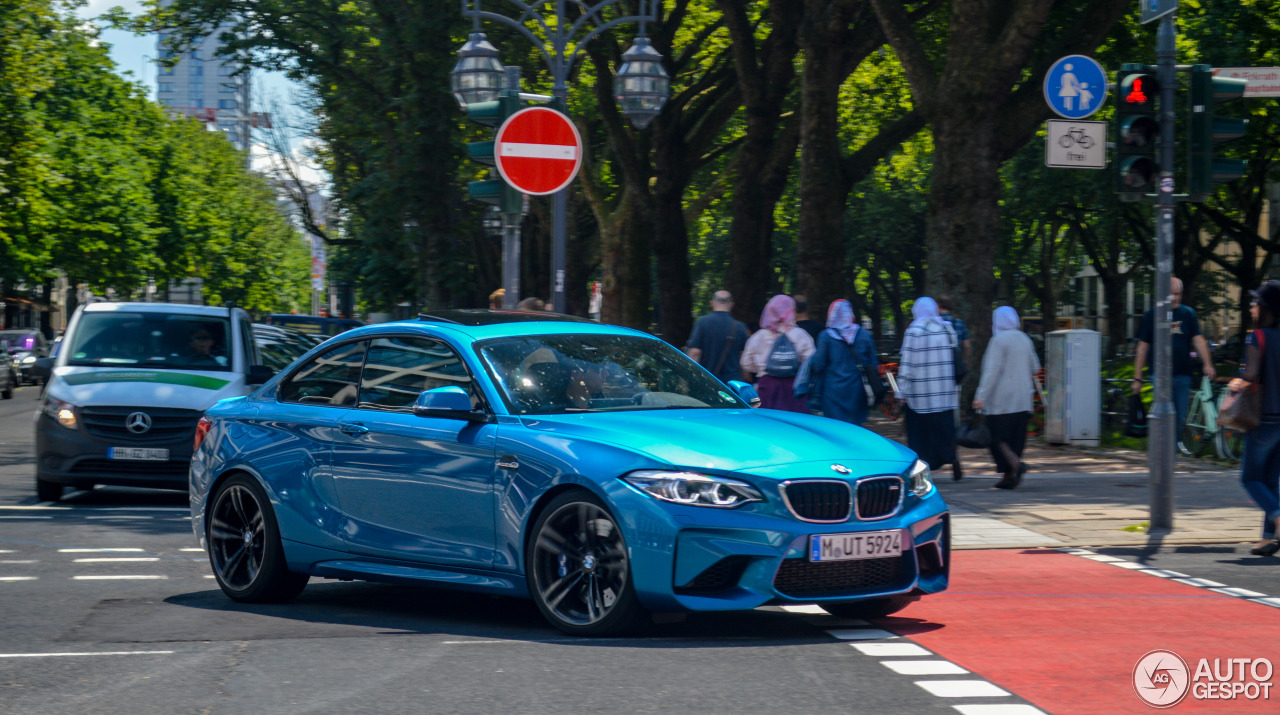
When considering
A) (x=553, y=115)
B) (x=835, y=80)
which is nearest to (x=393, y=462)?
(x=553, y=115)

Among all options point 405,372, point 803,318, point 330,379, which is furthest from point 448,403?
point 803,318

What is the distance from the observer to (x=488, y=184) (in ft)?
46.1

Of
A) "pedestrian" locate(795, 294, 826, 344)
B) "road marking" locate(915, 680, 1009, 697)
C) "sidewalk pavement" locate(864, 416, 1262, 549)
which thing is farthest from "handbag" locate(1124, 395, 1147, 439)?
"road marking" locate(915, 680, 1009, 697)

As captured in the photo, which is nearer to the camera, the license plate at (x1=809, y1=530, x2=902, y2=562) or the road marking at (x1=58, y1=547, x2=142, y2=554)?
the license plate at (x1=809, y1=530, x2=902, y2=562)

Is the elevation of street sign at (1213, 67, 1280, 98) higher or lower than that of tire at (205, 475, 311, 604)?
higher

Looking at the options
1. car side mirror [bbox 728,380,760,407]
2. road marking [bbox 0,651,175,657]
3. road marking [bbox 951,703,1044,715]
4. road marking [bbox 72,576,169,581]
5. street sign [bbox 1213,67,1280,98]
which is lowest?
road marking [bbox 72,576,169,581]

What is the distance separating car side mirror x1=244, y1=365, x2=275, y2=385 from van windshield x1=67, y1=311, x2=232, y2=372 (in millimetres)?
231

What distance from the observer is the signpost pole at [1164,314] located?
11.2 m

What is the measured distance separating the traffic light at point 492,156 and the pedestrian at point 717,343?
2.91 m

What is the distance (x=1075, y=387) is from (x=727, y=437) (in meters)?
14.1

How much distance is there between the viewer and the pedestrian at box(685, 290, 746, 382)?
52.9ft

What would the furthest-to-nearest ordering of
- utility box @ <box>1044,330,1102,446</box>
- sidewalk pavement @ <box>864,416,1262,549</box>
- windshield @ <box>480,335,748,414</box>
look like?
1. utility box @ <box>1044,330,1102,446</box>
2. sidewalk pavement @ <box>864,416,1262,549</box>
3. windshield @ <box>480,335,748,414</box>

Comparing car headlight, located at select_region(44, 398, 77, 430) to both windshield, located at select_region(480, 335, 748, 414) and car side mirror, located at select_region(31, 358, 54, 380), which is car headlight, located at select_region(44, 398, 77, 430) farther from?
windshield, located at select_region(480, 335, 748, 414)

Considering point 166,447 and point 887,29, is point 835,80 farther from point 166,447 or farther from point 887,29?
point 166,447
